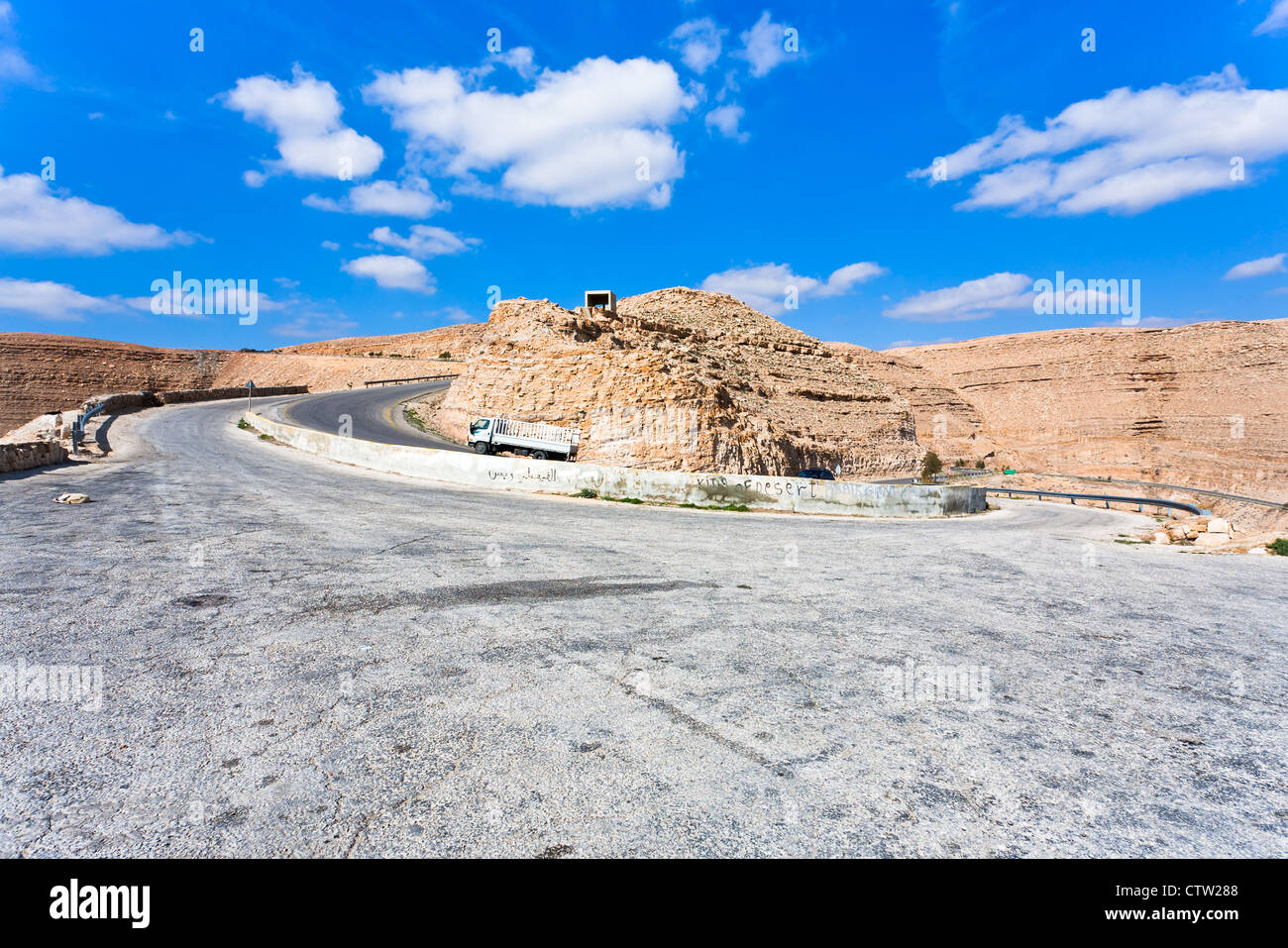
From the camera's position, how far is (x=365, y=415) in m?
39.2

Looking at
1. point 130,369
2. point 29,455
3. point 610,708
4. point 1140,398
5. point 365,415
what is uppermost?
point 130,369

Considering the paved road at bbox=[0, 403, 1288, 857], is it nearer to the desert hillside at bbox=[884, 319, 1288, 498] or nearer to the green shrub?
the green shrub

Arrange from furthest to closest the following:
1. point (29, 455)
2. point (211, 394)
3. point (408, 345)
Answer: point (408, 345), point (211, 394), point (29, 455)

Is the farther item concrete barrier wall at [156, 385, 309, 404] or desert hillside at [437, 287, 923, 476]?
concrete barrier wall at [156, 385, 309, 404]

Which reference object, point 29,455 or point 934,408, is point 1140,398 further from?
point 29,455

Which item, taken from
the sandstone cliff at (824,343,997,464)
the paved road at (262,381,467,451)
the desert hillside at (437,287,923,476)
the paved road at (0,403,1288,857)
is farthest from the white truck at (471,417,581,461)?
the sandstone cliff at (824,343,997,464)

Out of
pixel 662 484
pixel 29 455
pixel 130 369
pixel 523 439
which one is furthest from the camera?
pixel 130 369

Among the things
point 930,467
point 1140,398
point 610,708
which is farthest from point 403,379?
point 1140,398

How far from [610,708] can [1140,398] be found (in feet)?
242

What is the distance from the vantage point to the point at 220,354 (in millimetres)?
90125

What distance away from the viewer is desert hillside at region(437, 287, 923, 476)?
28.7 metres

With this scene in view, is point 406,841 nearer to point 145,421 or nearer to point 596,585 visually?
point 596,585

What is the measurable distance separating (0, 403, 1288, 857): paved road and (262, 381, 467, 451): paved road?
78.2 ft

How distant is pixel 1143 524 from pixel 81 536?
3484 cm
